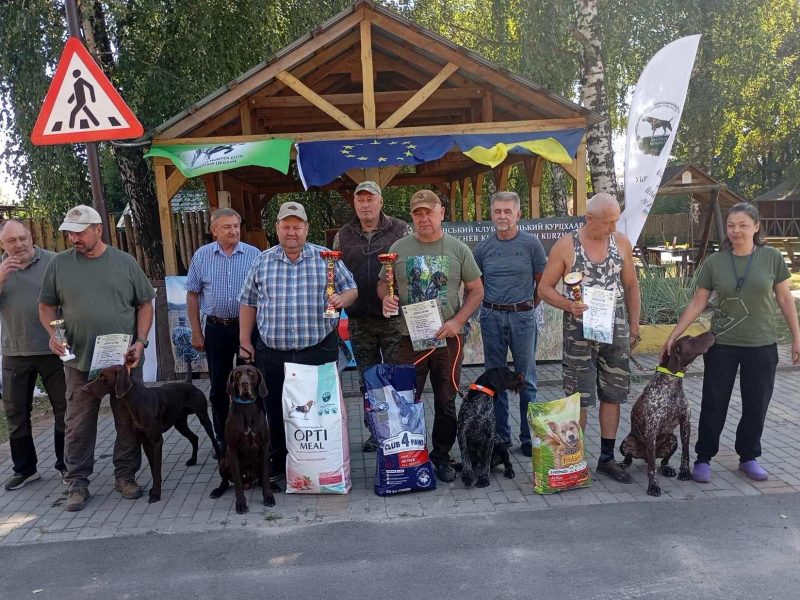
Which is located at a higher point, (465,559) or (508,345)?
(508,345)

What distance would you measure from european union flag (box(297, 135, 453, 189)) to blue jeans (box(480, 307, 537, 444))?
9.50ft

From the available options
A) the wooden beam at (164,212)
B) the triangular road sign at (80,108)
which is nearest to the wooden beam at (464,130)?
the wooden beam at (164,212)

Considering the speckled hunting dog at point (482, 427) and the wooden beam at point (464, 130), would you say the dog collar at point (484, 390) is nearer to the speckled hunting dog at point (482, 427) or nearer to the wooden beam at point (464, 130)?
the speckled hunting dog at point (482, 427)

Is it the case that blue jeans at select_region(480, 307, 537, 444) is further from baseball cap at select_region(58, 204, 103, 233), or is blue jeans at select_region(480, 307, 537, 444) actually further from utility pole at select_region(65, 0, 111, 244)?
utility pole at select_region(65, 0, 111, 244)

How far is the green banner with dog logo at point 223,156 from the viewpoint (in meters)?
6.78

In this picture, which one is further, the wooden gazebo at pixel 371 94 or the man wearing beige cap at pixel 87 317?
the wooden gazebo at pixel 371 94

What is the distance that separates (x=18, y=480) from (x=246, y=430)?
1.92m

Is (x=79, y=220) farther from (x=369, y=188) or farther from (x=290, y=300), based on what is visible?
(x=369, y=188)

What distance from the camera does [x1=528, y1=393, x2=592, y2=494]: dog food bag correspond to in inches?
154

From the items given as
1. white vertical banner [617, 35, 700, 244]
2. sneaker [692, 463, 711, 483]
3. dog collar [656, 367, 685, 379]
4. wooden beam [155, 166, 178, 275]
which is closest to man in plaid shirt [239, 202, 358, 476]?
dog collar [656, 367, 685, 379]

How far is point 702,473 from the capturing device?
Result: 4109mm

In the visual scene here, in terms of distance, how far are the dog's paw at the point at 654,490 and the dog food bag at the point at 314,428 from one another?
1.94m

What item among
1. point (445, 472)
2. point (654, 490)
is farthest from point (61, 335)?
point (654, 490)

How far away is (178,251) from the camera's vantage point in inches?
412
